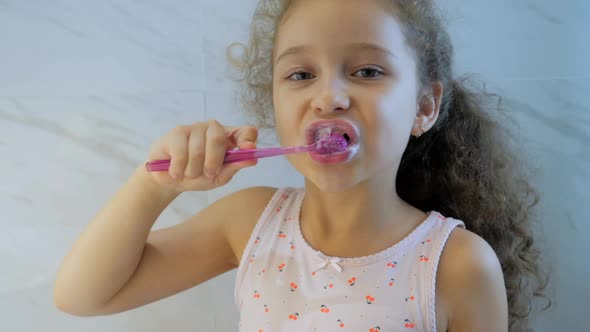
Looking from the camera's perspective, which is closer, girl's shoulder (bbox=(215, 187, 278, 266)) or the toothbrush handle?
the toothbrush handle

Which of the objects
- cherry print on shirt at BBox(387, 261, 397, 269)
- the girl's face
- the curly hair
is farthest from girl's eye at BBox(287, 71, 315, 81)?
cherry print on shirt at BBox(387, 261, 397, 269)

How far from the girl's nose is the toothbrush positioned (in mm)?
30

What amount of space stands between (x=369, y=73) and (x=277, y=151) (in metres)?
0.15

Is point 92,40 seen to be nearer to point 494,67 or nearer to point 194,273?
point 194,273

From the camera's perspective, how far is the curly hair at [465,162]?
83 centimetres

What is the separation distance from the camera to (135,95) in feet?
2.96

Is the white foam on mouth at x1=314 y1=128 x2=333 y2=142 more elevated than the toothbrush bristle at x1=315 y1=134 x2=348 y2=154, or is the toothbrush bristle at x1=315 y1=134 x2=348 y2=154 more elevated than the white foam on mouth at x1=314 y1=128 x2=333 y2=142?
the white foam on mouth at x1=314 y1=128 x2=333 y2=142

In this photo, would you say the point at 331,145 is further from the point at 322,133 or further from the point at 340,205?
the point at 340,205

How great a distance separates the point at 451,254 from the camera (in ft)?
2.27

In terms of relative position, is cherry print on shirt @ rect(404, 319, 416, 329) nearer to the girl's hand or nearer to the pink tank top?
the pink tank top

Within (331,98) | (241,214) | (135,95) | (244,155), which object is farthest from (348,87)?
(135,95)

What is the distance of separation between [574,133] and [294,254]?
50cm

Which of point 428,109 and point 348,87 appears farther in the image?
point 428,109

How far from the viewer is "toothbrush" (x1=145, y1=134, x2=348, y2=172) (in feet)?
1.91
